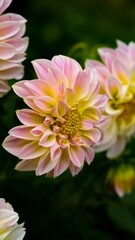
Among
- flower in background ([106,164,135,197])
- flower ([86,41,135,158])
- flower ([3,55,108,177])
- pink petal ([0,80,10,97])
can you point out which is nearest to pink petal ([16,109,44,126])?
flower ([3,55,108,177])

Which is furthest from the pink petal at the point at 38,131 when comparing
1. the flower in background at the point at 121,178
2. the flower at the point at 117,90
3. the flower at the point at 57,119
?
the flower in background at the point at 121,178

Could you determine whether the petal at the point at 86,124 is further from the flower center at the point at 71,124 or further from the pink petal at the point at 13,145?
the pink petal at the point at 13,145

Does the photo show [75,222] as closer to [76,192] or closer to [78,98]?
[76,192]

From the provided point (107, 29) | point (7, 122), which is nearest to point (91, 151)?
point (7, 122)

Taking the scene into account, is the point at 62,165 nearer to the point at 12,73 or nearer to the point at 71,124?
the point at 71,124

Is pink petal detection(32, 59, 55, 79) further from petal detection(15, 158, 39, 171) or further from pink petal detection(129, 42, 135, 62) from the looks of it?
pink petal detection(129, 42, 135, 62)

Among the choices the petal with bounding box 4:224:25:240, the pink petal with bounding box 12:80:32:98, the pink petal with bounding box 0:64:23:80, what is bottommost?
the petal with bounding box 4:224:25:240
